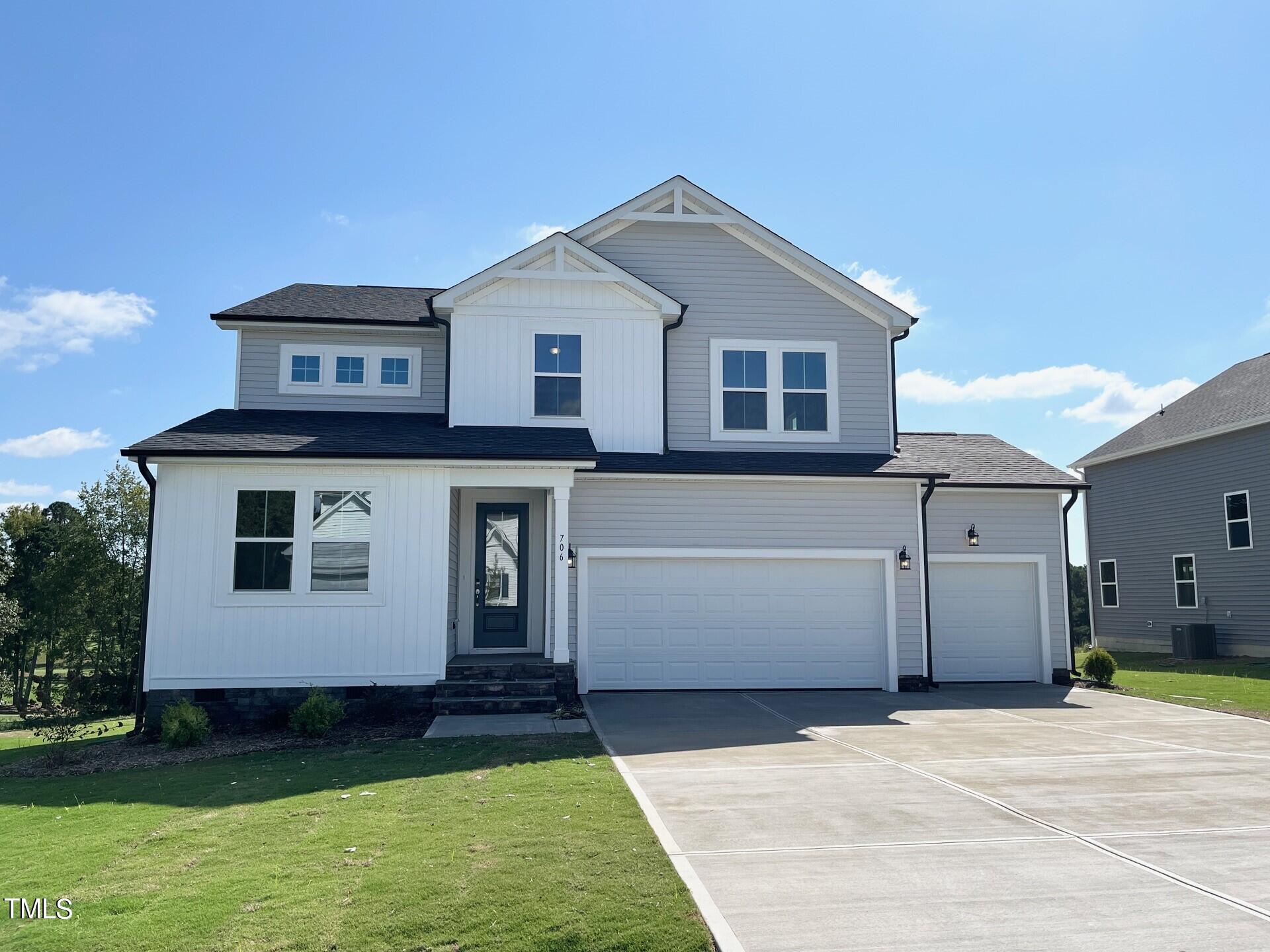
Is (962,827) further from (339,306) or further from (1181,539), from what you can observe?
(1181,539)

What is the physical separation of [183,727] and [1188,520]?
76.9 feet

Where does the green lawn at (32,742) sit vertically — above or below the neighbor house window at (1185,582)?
below

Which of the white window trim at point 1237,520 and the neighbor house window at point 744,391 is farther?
the white window trim at point 1237,520

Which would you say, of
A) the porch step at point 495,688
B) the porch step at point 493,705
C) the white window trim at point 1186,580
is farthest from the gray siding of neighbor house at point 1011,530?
the white window trim at point 1186,580

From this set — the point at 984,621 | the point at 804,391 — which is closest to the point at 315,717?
the point at 804,391

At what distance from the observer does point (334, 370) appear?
15.4 meters

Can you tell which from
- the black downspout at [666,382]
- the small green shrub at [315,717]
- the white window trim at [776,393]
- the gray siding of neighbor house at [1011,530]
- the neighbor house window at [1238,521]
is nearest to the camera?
the small green shrub at [315,717]

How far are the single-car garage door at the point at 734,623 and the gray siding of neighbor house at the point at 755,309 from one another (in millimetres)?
2369

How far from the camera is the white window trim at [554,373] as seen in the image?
47.8 ft

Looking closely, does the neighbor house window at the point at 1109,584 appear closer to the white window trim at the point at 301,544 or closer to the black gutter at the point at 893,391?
the black gutter at the point at 893,391

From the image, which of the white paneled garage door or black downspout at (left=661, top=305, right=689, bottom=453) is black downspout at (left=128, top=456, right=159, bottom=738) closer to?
black downspout at (left=661, top=305, right=689, bottom=453)

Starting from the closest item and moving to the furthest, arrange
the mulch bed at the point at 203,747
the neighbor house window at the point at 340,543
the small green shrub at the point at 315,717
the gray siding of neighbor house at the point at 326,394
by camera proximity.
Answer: the mulch bed at the point at 203,747 → the small green shrub at the point at 315,717 → the neighbor house window at the point at 340,543 → the gray siding of neighbor house at the point at 326,394

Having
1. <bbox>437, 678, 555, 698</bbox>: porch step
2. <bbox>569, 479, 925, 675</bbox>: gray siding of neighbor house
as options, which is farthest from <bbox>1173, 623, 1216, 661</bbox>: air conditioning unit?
<bbox>437, 678, 555, 698</bbox>: porch step

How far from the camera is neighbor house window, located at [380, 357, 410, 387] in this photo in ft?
50.6
